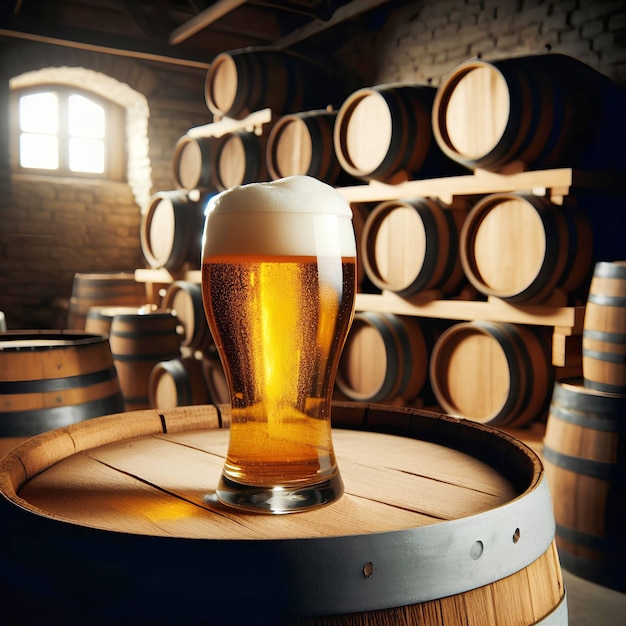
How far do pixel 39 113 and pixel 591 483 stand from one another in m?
7.11

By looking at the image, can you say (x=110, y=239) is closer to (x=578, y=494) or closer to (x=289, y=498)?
(x=578, y=494)

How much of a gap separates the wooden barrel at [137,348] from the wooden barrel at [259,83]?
1.83m

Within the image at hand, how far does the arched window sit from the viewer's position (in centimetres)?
771

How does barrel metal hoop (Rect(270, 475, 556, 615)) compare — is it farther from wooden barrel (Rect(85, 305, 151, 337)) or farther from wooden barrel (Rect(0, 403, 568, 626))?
wooden barrel (Rect(85, 305, 151, 337))

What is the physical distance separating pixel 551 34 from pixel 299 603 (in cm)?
483

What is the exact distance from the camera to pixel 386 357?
399 cm

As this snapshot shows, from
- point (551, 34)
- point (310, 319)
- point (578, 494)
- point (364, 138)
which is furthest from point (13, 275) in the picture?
point (310, 319)

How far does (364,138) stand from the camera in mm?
4145

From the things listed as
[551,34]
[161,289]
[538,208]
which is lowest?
[161,289]

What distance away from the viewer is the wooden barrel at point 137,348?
13.6 ft

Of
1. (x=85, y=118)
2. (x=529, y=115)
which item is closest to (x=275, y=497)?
(x=529, y=115)

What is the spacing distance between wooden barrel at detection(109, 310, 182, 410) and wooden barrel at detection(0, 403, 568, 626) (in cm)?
313

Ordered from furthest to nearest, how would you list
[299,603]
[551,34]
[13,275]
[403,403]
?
[13,275], [551,34], [403,403], [299,603]

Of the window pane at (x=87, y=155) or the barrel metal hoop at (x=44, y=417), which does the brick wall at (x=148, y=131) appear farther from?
the barrel metal hoop at (x=44, y=417)
